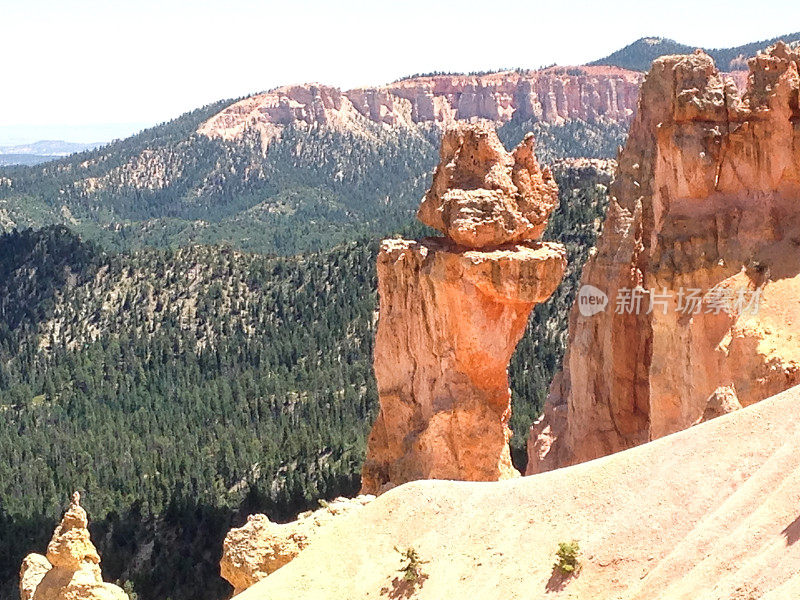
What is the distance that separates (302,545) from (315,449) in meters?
48.2

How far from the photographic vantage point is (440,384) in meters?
27.4

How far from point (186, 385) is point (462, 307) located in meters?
73.1

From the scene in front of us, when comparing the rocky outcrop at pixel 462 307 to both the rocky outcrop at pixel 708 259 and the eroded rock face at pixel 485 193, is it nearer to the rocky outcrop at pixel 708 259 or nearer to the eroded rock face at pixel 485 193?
the eroded rock face at pixel 485 193

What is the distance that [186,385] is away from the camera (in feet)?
315

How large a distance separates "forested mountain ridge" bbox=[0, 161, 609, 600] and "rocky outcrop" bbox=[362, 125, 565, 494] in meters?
23.9

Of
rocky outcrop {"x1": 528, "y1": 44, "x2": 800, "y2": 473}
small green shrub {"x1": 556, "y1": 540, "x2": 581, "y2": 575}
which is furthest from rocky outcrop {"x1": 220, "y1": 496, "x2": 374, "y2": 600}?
rocky outcrop {"x1": 528, "y1": 44, "x2": 800, "y2": 473}

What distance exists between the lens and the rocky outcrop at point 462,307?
2631cm

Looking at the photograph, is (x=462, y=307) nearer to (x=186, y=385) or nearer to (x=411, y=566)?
(x=411, y=566)

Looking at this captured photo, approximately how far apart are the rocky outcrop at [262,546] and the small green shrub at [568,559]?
22.2ft

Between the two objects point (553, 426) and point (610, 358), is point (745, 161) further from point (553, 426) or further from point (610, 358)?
point (553, 426)

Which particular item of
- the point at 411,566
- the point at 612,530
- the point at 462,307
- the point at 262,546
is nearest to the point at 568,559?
the point at 612,530

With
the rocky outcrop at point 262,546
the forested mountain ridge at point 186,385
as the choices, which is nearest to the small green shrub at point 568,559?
the rocky outcrop at point 262,546

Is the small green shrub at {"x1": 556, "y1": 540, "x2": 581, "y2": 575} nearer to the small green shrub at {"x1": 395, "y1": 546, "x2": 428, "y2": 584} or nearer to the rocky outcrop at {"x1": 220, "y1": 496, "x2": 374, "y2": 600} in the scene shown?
the small green shrub at {"x1": 395, "y1": 546, "x2": 428, "y2": 584}

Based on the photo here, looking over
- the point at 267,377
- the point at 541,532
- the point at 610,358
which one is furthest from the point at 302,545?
the point at 267,377
